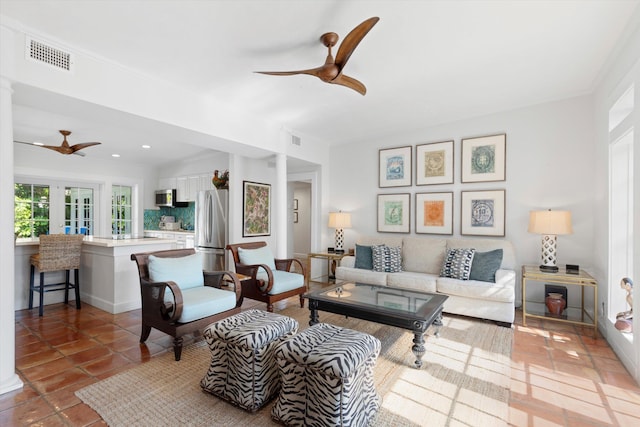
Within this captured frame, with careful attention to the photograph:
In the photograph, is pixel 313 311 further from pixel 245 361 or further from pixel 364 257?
pixel 364 257

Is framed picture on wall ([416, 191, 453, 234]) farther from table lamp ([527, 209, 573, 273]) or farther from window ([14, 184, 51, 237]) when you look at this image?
window ([14, 184, 51, 237])

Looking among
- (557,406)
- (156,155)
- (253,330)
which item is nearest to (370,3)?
(253,330)

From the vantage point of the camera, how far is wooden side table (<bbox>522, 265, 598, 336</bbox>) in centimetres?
304

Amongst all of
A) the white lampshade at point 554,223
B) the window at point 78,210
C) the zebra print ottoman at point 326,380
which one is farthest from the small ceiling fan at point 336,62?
the window at point 78,210

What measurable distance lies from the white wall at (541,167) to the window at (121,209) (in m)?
6.37

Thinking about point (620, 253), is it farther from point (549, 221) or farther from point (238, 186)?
point (238, 186)

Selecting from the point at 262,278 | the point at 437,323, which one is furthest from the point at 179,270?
the point at 437,323

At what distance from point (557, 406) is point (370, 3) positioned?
2981mm

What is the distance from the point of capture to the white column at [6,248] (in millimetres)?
2074

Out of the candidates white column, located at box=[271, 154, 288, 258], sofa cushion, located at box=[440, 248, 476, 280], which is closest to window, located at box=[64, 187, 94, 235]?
white column, located at box=[271, 154, 288, 258]

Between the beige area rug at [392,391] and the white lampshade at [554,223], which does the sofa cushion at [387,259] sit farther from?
the white lampshade at [554,223]

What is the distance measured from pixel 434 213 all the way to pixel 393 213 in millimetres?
661

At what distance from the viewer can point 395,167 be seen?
497 cm

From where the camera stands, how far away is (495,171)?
4137 mm
